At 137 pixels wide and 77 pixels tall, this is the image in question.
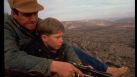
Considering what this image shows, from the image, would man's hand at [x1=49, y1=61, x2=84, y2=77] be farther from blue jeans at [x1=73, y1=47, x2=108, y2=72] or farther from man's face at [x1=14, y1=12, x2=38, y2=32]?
man's face at [x1=14, y1=12, x2=38, y2=32]

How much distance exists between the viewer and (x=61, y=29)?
102 inches

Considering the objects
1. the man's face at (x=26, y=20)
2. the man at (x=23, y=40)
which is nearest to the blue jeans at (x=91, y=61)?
the man at (x=23, y=40)

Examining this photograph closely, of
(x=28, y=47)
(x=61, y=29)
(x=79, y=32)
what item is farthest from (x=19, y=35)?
(x=79, y=32)

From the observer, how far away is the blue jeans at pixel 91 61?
8.78 ft

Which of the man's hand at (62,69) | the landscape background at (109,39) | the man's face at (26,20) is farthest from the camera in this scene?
the landscape background at (109,39)

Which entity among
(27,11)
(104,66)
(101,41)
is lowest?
(104,66)

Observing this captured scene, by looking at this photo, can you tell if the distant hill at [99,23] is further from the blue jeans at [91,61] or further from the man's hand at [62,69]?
the man's hand at [62,69]

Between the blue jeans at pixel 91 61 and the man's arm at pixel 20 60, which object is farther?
the blue jeans at pixel 91 61

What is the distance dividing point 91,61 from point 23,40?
0.55m

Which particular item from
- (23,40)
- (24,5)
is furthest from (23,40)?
(24,5)

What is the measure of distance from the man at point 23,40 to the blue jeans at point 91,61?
0.16 m

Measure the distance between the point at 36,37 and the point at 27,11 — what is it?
204 millimetres

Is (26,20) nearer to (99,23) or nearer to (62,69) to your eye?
(62,69)

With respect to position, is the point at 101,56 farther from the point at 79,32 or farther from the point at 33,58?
the point at 33,58
